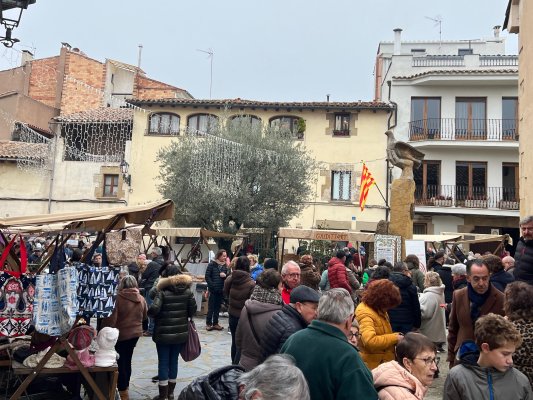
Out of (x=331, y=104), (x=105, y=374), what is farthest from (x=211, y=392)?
(x=331, y=104)

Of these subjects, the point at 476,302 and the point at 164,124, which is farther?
the point at 164,124

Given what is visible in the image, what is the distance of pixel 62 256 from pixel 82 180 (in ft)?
A: 79.3

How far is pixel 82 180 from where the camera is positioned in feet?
93.0

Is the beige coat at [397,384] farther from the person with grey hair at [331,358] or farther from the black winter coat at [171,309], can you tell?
the black winter coat at [171,309]

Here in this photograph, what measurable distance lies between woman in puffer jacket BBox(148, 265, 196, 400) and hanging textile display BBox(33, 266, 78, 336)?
1264 millimetres

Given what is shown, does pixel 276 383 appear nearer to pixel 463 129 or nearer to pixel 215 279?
pixel 215 279

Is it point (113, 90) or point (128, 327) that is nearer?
point (128, 327)

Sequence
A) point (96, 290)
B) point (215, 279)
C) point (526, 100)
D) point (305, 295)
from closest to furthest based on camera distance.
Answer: point (305, 295) < point (96, 290) < point (215, 279) < point (526, 100)

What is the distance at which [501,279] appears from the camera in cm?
570

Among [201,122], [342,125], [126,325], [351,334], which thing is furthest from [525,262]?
[201,122]

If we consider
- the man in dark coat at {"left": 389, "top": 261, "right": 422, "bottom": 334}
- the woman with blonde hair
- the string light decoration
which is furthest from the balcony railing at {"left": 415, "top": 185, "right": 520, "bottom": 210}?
the man in dark coat at {"left": 389, "top": 261, "right": 422, "bottom": 334}

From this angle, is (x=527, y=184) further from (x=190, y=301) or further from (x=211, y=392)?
(x=211, y=392)

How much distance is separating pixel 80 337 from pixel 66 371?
361 millimetres

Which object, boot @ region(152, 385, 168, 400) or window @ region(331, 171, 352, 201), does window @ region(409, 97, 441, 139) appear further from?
boot @ region(152, 385, 168, 400)
